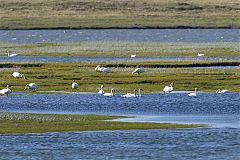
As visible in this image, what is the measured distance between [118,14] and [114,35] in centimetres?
2330

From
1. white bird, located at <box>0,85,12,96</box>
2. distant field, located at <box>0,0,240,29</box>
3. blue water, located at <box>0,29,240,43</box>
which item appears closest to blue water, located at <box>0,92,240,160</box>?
white bird, located at <box>0,85,12,96</box>

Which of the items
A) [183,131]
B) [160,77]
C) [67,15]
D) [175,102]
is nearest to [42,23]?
[67,15]

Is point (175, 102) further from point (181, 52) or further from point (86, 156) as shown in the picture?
point (181, 52)

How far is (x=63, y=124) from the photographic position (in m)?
34.7

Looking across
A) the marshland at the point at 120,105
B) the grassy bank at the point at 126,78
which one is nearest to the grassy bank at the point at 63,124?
the marshland at the point at 120,105

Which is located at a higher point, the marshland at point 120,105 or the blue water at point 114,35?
the marshland at point 120,105

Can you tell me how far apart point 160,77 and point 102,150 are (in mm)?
21875

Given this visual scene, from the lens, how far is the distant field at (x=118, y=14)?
130750 mm

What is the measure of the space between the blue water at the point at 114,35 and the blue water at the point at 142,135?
62.7m

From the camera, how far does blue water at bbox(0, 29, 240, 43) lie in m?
110

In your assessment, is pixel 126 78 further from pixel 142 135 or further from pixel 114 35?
pixel 114 35

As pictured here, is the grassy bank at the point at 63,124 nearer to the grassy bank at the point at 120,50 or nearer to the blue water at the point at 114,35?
the grassy bank at the point at 120,50

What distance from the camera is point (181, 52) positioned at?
251ft

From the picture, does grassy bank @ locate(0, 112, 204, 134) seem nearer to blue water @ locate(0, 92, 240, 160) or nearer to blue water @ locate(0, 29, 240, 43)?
blue water @ locate(0, 92, 240, 160)
